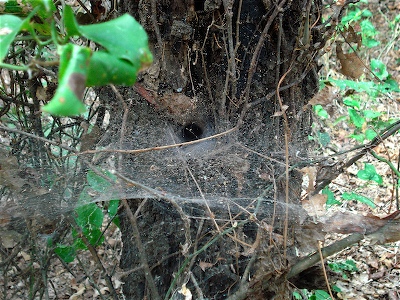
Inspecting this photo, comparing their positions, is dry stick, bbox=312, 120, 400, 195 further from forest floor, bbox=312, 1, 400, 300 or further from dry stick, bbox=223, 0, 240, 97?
dry stick, bbox=223, 0, 240, 97

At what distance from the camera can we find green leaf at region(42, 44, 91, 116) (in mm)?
541

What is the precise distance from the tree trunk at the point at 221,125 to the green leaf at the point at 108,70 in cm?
98

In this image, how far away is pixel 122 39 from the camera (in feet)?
2.12

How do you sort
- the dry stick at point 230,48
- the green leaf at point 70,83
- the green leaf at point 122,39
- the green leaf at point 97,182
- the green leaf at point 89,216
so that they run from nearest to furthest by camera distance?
the green leaf at point 70,83 → the green leaf at point 122,39 → the dry stick at point 230,48 → the green leaf at point 97,182 → the green leaf at point 89,216

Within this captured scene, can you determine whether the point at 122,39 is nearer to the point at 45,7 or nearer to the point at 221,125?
the point at 45,7

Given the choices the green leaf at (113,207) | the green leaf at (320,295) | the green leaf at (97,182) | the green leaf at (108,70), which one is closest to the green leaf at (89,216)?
the green leaf at (113,207)

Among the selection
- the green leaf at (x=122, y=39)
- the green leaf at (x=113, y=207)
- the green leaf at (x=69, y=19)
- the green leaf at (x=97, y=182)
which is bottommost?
the green leaf at (x=122, y=39)

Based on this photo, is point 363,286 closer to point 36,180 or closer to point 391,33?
point 36,180

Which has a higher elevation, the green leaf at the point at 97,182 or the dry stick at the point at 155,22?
the dry stick at the point at 155,22

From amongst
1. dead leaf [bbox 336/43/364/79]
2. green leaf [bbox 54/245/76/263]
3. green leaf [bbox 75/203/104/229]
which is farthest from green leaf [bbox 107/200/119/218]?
dead leaf [bbox 336/43/364/79]

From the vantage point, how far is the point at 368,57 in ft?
16.2

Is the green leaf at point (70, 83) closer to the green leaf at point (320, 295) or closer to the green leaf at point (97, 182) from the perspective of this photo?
the green leaf at point (97, 182)

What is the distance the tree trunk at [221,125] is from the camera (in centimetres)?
162

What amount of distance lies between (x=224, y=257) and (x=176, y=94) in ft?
2.18
